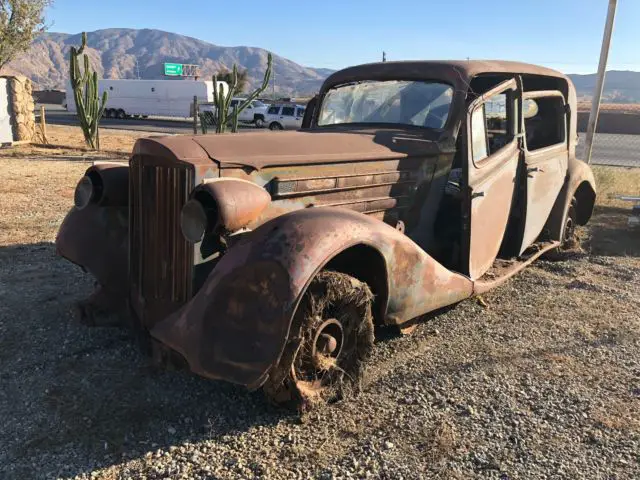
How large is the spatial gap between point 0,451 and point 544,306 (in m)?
4.11

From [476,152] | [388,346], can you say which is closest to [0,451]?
[388,346]

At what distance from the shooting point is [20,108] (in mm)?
16359

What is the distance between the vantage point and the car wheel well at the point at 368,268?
10.2 ft

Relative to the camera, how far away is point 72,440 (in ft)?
8.92

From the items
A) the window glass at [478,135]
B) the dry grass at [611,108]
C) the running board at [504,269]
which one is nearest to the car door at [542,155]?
the running board at [504,269]

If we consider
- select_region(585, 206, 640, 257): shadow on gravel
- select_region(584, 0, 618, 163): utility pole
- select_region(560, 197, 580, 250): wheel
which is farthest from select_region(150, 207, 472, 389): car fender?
Result: select_region(584, 0, 618, 163): utility pole

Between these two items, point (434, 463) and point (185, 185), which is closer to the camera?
point (434, 463)

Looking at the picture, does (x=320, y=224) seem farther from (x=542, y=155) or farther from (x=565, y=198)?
(x=565, y=198)

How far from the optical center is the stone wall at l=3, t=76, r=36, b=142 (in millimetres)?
16266

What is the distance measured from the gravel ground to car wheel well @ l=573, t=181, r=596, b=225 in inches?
93.3

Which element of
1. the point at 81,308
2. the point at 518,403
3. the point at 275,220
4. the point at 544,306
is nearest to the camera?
the point at 275,220

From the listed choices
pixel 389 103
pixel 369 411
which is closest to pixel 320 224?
pixel 369 411

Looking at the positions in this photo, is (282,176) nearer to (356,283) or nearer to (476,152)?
(356,283)

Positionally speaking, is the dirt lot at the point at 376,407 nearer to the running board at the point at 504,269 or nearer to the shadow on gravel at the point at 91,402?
the shadow on gravel at the point at 91,402
